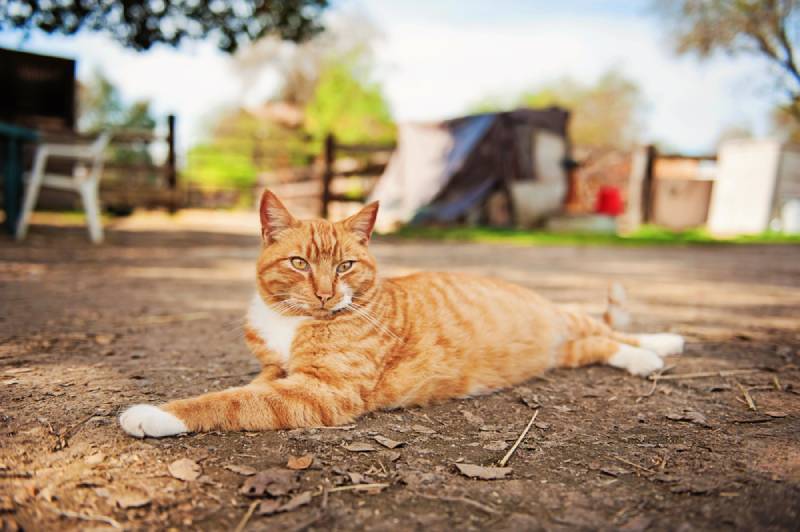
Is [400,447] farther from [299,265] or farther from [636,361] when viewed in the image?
[636,361]

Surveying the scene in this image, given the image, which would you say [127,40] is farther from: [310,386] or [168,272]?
[310,386]

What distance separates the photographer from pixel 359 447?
1.88 meters

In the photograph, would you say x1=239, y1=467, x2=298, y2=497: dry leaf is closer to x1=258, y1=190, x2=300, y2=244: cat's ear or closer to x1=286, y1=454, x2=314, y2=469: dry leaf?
x1=286, y1=454, x2=314, y2=469: dry leaf

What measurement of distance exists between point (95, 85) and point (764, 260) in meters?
30.2

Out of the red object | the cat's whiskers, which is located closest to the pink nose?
the cat's whiskers

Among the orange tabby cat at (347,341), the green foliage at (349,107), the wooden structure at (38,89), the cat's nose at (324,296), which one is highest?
the green foliage at (349,107)

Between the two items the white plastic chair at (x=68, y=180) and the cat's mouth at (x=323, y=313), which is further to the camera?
the white plastic chair at (x=68, y=180)

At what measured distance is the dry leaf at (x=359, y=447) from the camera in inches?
73.2

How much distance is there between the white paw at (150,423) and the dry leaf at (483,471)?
0.97 meters

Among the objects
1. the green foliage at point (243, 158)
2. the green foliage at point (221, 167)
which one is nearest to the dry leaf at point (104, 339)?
the green foliage at point (243, 158)

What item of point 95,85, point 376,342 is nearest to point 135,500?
point 376,342

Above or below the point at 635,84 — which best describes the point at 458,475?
below

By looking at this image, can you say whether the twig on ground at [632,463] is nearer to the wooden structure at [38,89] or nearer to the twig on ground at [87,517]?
the twig on ground at [87,517]

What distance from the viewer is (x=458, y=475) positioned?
1.72m
